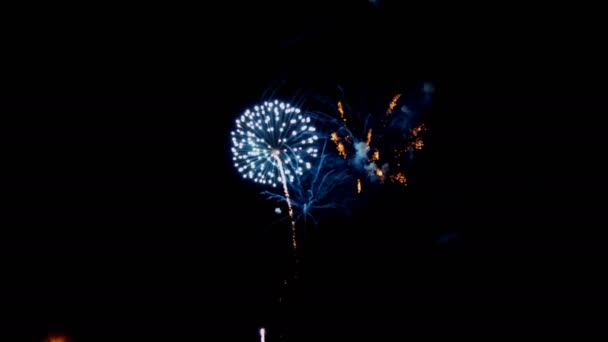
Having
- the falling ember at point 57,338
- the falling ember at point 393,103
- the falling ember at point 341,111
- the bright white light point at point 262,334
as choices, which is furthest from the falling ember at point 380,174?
the falling ember at point 57,338

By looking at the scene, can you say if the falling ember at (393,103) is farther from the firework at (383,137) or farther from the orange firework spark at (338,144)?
the orange firework spark at (338,144)

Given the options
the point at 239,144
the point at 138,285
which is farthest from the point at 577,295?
the point at 138,285

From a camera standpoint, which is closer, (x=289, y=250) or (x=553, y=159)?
(x=553, y=159)

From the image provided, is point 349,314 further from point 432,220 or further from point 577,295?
point 577,295

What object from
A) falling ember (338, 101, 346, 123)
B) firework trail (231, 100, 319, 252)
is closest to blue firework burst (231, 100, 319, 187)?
firework trail (231, 100, 319, 252)

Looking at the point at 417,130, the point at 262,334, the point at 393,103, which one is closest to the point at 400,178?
the point at 417,130

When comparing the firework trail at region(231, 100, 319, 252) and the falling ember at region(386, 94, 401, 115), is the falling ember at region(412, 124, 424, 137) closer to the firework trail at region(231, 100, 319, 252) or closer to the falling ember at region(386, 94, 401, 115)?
the falling ember at region(386, 94, 401, 115)
